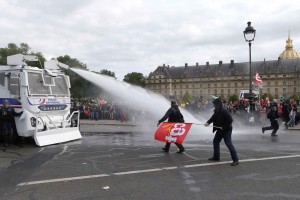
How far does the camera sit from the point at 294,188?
6348 millimetres

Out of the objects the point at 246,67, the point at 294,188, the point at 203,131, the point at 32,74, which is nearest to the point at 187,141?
the point at 203,131

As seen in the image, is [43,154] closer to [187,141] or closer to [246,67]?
[187,141]

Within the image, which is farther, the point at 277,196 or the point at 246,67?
the point at 246,67

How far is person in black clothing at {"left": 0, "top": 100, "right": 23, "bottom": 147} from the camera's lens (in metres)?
12.3

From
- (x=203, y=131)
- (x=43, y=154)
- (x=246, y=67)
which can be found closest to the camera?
(x=43, y=154)

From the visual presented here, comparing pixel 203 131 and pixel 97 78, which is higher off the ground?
pixel 97 78

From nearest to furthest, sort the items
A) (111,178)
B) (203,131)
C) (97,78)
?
(111,178), (97,78), (203,131)

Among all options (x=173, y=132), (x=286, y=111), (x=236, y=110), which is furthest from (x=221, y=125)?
(x=236, y=110)

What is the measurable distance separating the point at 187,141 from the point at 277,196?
26.1 ft

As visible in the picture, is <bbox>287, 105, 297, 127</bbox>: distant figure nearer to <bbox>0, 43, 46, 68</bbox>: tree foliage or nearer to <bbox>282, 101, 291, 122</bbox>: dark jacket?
<bbox>282, 101, 291, 122</bbox>: dark jacket

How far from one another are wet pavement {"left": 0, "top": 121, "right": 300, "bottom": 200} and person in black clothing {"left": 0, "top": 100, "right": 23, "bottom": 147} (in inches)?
31.6

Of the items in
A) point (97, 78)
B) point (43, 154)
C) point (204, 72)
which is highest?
point (204, 72)

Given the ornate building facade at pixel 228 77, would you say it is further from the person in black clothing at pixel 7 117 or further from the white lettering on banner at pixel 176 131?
the white lettering on banner at pixel 176 131

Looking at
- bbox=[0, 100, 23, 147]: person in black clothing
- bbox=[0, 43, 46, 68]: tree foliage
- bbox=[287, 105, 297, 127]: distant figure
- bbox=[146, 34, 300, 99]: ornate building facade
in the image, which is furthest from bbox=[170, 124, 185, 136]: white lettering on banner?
bbox=[146, 34, 300, 99]: ornate building facade
